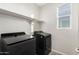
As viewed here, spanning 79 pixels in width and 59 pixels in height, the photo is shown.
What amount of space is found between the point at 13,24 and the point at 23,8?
24 centimetres

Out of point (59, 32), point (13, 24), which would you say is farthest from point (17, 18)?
point (59, 32)

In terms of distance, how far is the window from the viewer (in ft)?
3.70

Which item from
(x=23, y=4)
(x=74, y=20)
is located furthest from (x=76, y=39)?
(x=23, y=4)

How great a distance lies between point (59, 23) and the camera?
1.16 meters

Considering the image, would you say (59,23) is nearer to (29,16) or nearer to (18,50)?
(29,16)

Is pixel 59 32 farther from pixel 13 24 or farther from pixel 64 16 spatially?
pixel 13 24

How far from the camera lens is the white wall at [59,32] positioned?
3.71 feet

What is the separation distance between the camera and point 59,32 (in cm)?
118

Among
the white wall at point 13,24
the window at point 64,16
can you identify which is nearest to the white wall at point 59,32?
the window at point 64,16

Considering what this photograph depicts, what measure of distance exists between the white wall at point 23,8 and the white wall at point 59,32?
0.35ft

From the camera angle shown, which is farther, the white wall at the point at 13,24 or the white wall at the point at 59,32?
the white wall at the point at 59,32

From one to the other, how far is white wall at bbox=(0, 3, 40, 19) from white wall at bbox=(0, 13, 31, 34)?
93 millimetres

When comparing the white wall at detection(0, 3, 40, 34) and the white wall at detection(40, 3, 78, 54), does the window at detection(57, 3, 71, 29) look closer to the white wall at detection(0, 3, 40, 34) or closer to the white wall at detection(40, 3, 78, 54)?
the white wall at detection(40, 3, 78, 54)

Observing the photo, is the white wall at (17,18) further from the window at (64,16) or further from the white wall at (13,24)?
the window at (64,16)
